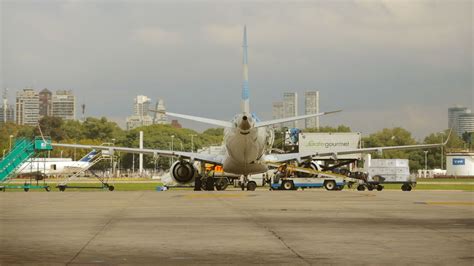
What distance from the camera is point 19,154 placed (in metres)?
65.4

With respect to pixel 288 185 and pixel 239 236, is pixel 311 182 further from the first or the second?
pixel 239 236

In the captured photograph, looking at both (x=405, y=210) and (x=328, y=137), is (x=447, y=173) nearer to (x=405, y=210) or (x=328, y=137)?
(x=328, y=137)

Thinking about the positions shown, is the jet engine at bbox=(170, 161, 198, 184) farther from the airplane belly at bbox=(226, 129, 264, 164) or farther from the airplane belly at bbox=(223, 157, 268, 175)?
the airplane belly at bbox=(226, 129, 264, 164)

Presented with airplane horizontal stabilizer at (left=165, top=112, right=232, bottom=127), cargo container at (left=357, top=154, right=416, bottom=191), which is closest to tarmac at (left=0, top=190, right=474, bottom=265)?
airplane horizontal stabilizer at (left=165, top=112, right=232, bottom=127)

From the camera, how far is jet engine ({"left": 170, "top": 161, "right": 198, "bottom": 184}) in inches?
2269

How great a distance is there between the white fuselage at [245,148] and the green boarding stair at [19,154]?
51.7ft

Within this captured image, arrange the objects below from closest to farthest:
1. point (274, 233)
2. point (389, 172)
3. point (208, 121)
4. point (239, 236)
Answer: point (239, 236), point (274, 233), point (208, 121), point (389, 172)

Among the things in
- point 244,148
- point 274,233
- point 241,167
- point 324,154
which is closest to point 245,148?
point 244,148

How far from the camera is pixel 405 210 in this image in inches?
1170

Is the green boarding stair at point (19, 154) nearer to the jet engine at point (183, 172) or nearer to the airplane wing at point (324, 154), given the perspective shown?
the jet engine at point (183, 172)

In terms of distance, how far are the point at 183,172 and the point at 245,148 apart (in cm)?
628

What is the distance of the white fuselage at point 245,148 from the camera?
51906 millimetres

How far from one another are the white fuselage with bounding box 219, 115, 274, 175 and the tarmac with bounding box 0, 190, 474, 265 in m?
22.2

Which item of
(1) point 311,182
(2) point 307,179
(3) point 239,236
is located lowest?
(3) point 239,236
